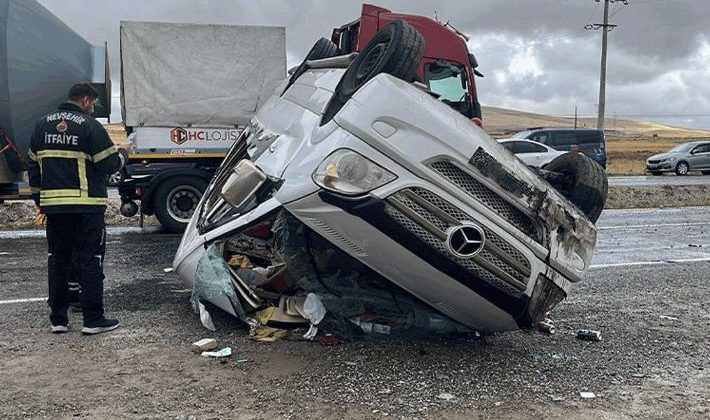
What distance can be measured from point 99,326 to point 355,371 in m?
1.82

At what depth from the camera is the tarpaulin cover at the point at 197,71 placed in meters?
10.0

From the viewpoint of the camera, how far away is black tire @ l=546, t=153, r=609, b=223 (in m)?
4.13

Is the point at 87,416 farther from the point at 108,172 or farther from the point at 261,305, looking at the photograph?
the point at 108,172

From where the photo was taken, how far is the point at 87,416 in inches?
122

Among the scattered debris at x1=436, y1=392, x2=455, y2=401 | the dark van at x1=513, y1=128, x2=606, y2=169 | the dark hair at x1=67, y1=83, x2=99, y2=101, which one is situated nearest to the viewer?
the scattered debris at x1=436, y1=392, x2=455, y2=401

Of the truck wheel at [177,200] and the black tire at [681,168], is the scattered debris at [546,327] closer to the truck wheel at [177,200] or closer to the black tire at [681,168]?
the truck wheel at [177,200]

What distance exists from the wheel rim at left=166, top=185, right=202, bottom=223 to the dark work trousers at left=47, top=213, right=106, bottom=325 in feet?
17.3

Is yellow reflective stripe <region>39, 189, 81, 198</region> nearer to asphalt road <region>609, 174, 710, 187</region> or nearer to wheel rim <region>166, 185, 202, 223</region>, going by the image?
wheel rim <region>166, 185, 202, 223</region>

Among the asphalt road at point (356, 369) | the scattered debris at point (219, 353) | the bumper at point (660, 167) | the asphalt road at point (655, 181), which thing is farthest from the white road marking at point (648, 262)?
the bumper at point (660, 167)

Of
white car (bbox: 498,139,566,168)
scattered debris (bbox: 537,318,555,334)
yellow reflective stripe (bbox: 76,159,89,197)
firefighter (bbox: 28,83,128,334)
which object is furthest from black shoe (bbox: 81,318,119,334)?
white car (bbox: 498,139,566,168)

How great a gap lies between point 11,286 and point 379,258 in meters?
3.86

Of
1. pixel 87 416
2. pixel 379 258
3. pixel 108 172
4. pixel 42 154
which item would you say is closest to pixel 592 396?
pixel 379 258

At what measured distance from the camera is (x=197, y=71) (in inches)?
404

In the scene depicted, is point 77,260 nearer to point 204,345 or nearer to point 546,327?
point 204,345
